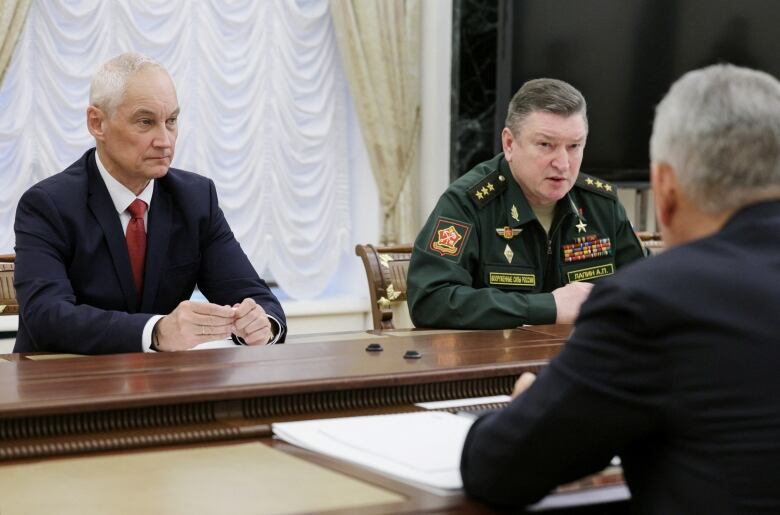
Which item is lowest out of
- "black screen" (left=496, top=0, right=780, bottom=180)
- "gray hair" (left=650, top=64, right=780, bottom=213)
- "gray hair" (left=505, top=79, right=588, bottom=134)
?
"gray hair" (left=650, top=64, right=780, bottom=213)

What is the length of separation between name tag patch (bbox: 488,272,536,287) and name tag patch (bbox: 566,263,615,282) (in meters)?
0.15

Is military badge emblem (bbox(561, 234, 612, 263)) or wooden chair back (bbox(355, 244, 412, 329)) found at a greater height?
military badge emblem (bbox(561, 234, 612, 263))

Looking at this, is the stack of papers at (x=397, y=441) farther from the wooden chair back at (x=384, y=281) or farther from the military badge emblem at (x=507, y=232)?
the wooden chair back at (x=384, y=281)

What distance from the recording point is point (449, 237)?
3.26m

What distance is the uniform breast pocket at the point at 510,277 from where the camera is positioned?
329cm

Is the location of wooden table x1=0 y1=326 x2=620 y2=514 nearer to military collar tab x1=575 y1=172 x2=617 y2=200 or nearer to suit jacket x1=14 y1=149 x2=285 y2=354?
suit jacket x1=14 y1=149 x2=285 y2=354

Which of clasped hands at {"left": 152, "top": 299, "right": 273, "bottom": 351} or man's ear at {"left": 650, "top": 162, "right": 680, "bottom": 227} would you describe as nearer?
→ man's ear at {"left": 650, "top": 162, "right": 680, "bottom": 227}

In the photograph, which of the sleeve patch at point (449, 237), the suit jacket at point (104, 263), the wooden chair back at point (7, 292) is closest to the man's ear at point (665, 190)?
the suit jacket at point (104, 263)

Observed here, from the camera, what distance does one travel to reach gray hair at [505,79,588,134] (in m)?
3.31

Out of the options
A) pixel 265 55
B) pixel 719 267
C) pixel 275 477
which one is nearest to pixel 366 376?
pixel 275 477

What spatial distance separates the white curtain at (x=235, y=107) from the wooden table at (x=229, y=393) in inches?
127

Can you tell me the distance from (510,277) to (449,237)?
247 mm

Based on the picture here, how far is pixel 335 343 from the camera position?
2.46 meters

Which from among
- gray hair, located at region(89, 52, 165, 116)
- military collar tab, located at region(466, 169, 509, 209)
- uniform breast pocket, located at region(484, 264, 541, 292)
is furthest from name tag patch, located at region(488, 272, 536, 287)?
gray hair, located at region(89, 52, 165, 116)
